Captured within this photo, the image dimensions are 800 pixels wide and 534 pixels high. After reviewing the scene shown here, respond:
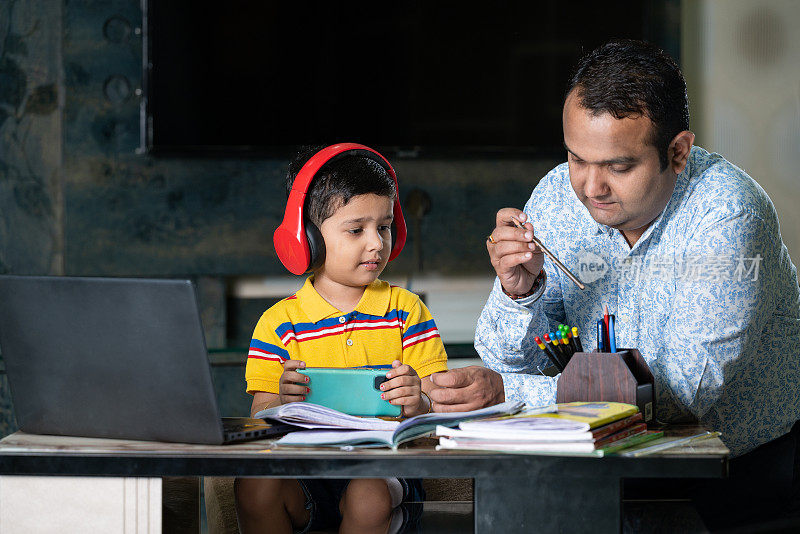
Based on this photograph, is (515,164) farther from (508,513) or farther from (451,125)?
(508,513)

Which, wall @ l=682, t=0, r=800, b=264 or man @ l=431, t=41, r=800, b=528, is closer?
man @ l=431, t=41, r=800, b=528

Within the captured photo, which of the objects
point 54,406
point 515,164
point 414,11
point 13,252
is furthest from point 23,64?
point 54,406

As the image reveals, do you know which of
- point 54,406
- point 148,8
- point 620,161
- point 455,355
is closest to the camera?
point 54,406

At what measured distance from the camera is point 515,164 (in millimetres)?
3436

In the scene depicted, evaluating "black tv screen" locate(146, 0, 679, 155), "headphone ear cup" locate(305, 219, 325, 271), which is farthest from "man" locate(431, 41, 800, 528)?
"black tv screen" locate(146, 0, 679, 155)

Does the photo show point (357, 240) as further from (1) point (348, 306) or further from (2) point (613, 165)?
(2) point (613, 165)

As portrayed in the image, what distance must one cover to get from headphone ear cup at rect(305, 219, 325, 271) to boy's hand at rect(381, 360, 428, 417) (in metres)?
0.36

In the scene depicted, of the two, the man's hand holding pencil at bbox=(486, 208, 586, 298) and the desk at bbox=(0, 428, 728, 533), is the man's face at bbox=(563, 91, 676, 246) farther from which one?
the desk at bbox=(0, 428, 728, 533)

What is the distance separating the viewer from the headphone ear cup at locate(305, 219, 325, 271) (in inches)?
61.5

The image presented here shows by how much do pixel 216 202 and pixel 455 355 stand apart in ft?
3.65

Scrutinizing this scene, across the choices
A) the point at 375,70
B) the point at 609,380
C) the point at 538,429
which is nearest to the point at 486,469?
the point at 538,429

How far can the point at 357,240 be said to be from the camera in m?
1.58

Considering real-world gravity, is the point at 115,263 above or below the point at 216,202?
below

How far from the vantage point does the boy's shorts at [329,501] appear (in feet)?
4.40
